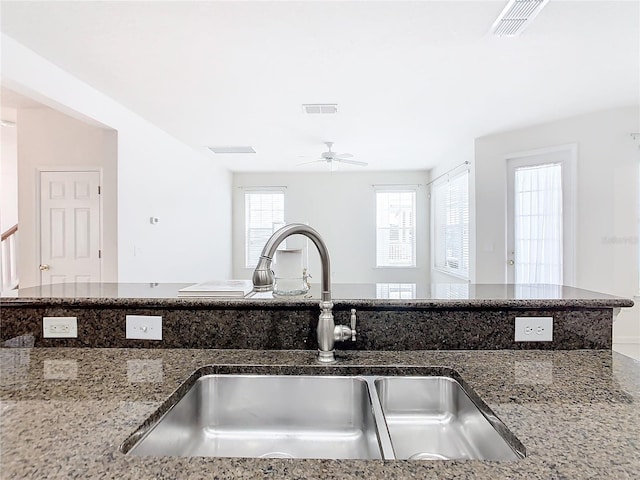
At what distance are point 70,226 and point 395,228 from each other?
5.37 m

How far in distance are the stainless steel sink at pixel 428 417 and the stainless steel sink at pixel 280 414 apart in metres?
0.09

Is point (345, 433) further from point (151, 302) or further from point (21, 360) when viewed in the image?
point (21, 360)

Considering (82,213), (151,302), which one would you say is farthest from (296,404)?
(82,213)

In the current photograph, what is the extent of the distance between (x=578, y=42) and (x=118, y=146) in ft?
12.8

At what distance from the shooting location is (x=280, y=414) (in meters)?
1.00

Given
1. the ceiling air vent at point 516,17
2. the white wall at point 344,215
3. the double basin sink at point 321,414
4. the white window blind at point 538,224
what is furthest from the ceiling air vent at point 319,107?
the white wall at point 344,215

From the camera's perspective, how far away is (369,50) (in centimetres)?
259

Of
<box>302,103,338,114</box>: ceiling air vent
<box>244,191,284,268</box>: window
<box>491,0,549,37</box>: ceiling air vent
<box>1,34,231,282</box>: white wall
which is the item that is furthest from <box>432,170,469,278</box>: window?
<box>1,34,231,282</box>: white wall

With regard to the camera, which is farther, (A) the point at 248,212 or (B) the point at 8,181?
(A) the point at 248,212

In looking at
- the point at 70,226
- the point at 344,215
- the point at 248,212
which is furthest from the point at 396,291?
the point at 248,212

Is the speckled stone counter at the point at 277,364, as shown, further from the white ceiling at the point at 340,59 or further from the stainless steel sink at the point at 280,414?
the white ceiling at the point at 340,59

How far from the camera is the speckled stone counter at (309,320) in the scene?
3.65ft

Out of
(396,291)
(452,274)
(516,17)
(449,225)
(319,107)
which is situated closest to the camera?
(396,291)

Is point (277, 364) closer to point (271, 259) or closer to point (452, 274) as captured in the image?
point (271, 259)
